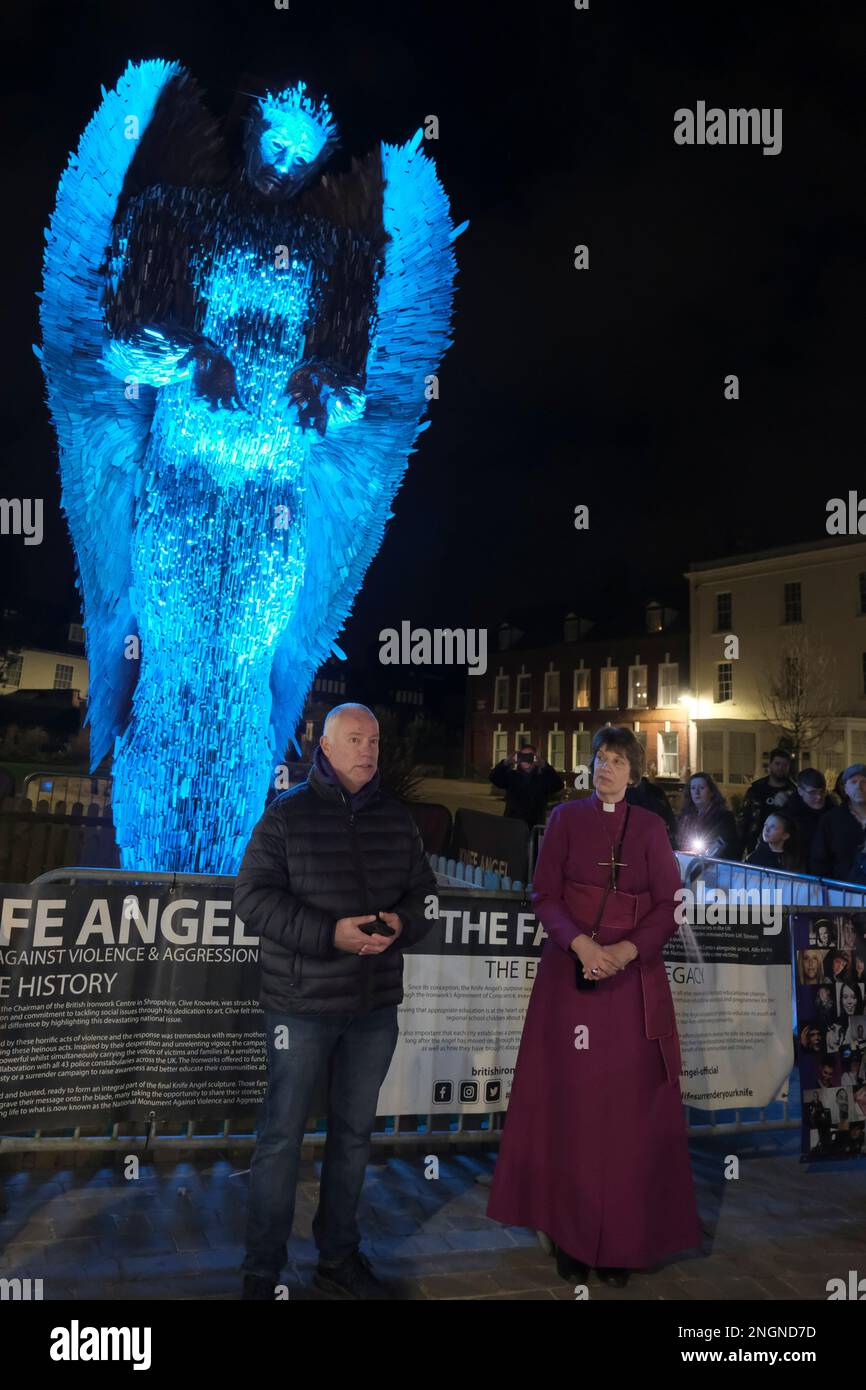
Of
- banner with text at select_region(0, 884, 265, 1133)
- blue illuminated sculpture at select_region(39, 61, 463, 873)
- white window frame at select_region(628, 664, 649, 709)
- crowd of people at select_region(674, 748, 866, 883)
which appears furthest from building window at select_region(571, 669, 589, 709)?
banner with text at select_region(0, 884, 265, 1133)

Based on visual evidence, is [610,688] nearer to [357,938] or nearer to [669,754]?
[669,754]

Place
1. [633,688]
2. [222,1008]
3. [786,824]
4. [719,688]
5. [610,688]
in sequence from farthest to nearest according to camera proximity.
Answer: [610,688], [633,688], [719,688], [786,824], [222,1008]

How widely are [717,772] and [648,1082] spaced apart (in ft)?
102

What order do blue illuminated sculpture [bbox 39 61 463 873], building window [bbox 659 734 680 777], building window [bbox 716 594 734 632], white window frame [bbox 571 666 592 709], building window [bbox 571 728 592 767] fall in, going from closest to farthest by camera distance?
1. blue illuminated sculpture [bbox 39 61 463 873]
2. building window [bbox 716 594 734 632]
3. building window [bbox 659 734 680 777]
4. building window [bbox 571 728 592 767]
5. white window frame [bbox 571 666 592 709]

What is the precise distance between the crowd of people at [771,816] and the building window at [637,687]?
96.0ft

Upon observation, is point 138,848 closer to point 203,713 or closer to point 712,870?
point 203,713

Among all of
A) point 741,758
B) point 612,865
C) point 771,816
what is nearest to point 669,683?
point 741,758

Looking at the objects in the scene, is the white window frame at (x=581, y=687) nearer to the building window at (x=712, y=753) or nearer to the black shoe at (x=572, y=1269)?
the building window at (x=712, y=753)

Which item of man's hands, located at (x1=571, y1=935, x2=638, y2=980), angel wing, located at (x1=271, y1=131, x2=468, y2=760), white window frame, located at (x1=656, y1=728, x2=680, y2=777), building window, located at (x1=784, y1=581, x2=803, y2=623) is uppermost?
building window, located at (x1=784, y1=581, x2=803, y2=623)

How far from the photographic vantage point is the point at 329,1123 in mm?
3373

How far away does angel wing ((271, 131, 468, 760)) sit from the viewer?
8.25m

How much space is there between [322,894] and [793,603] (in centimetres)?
3223

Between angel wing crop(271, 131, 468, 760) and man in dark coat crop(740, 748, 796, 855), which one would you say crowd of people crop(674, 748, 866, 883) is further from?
angel wing crop(271, 131, 468, 760)
